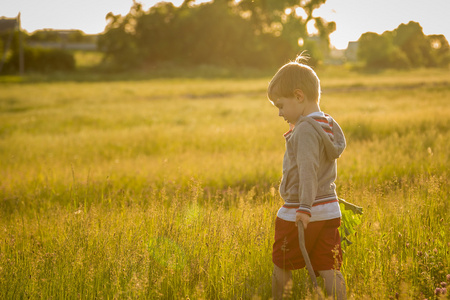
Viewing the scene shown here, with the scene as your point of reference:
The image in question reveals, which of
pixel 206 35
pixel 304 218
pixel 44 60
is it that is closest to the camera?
pixel 304 218

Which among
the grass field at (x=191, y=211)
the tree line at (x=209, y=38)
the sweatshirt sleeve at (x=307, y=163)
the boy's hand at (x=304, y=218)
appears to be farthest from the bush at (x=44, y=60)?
the boy's hand at (x=304, y=218)

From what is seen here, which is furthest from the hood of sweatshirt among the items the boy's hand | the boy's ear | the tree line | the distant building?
the distant building

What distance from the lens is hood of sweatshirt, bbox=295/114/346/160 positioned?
285 centimetres

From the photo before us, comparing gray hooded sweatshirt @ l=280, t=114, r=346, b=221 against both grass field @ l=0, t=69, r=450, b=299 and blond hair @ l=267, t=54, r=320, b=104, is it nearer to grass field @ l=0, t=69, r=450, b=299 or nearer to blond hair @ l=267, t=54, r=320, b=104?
blond hair @ l=267, t=54, r=320, b=104

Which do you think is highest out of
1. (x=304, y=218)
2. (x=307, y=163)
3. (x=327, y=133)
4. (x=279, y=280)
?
(x=327, y=133)

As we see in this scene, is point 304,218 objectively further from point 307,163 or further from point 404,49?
point 404,49

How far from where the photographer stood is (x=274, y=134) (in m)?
12.0

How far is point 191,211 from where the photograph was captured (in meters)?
4.33

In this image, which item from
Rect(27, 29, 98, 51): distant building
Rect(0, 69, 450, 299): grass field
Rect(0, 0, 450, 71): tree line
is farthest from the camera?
Rect(27, 29, 98, 51): distant building

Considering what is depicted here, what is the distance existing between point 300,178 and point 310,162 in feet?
0.40

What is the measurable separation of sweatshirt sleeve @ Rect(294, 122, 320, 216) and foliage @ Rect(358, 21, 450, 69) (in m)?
60.4

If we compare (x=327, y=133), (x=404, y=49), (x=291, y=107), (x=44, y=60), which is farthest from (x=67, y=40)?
(x=327, y=133)

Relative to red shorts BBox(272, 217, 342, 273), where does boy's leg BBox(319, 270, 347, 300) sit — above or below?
below

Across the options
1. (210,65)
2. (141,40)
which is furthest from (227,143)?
(141,40)
